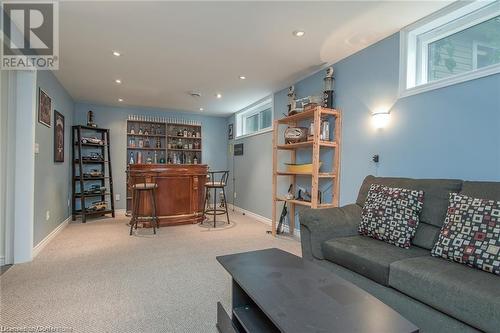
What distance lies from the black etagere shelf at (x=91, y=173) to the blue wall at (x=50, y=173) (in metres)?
0.18

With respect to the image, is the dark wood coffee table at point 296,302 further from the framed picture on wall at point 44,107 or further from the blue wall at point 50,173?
the framed picture on wall at point 44,107

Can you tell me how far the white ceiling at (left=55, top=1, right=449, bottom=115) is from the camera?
7.36 feet

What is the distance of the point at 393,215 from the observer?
206 cm

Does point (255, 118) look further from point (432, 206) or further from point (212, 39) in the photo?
point (432, 206)

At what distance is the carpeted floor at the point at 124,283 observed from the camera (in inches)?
70.6

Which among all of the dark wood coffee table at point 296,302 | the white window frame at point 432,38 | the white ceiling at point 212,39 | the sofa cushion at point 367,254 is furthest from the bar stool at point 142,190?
the white window frame at point 432,38

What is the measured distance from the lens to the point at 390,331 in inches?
36.8

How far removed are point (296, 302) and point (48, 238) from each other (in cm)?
380

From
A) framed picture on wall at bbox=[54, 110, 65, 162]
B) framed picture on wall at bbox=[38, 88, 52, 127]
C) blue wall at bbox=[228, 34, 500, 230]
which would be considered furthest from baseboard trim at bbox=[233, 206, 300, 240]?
Result: framed picture on wall at bbox=[38, 88, 52, 127]

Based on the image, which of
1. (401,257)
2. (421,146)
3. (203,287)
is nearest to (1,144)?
(203,287)

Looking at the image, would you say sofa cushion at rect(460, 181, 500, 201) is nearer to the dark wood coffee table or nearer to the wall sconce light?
the wall sconce light

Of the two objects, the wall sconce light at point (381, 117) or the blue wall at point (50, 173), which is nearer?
the wall sconce light at point (381, 117)

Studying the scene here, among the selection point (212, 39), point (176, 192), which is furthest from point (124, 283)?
point (212, 39)

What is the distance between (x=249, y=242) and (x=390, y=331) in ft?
9.10
